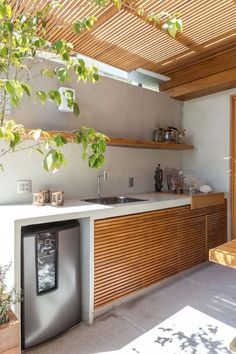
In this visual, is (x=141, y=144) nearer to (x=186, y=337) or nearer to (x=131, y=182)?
(x=131, y=182)

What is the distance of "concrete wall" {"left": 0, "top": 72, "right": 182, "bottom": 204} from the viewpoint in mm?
2488

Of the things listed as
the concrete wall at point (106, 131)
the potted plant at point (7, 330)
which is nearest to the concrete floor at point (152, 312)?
the potted plant at point (7, 330)

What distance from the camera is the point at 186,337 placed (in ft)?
6.31

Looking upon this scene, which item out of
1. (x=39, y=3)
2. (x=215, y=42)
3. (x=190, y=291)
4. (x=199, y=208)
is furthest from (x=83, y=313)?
(x=215, y=42)

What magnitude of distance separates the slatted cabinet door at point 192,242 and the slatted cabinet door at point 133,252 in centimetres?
12

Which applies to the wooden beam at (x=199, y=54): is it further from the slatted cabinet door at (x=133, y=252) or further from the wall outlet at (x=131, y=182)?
the slatted cabinet door at (x=133, y=252)

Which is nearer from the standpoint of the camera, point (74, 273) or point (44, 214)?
point (44, 214)

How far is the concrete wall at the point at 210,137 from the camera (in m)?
3.63

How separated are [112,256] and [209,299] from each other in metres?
1.08

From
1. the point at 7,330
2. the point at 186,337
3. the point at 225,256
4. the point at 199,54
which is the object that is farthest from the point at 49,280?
the point at 199,54

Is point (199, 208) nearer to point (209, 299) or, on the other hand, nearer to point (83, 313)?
point (209, 299)

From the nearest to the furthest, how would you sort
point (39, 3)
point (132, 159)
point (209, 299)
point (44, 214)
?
point (44, 214)
point (39, 3)
point (209, 299)
point (132, 159)

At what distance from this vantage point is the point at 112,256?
224 cm

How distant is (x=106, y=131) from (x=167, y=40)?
1.18 metres
